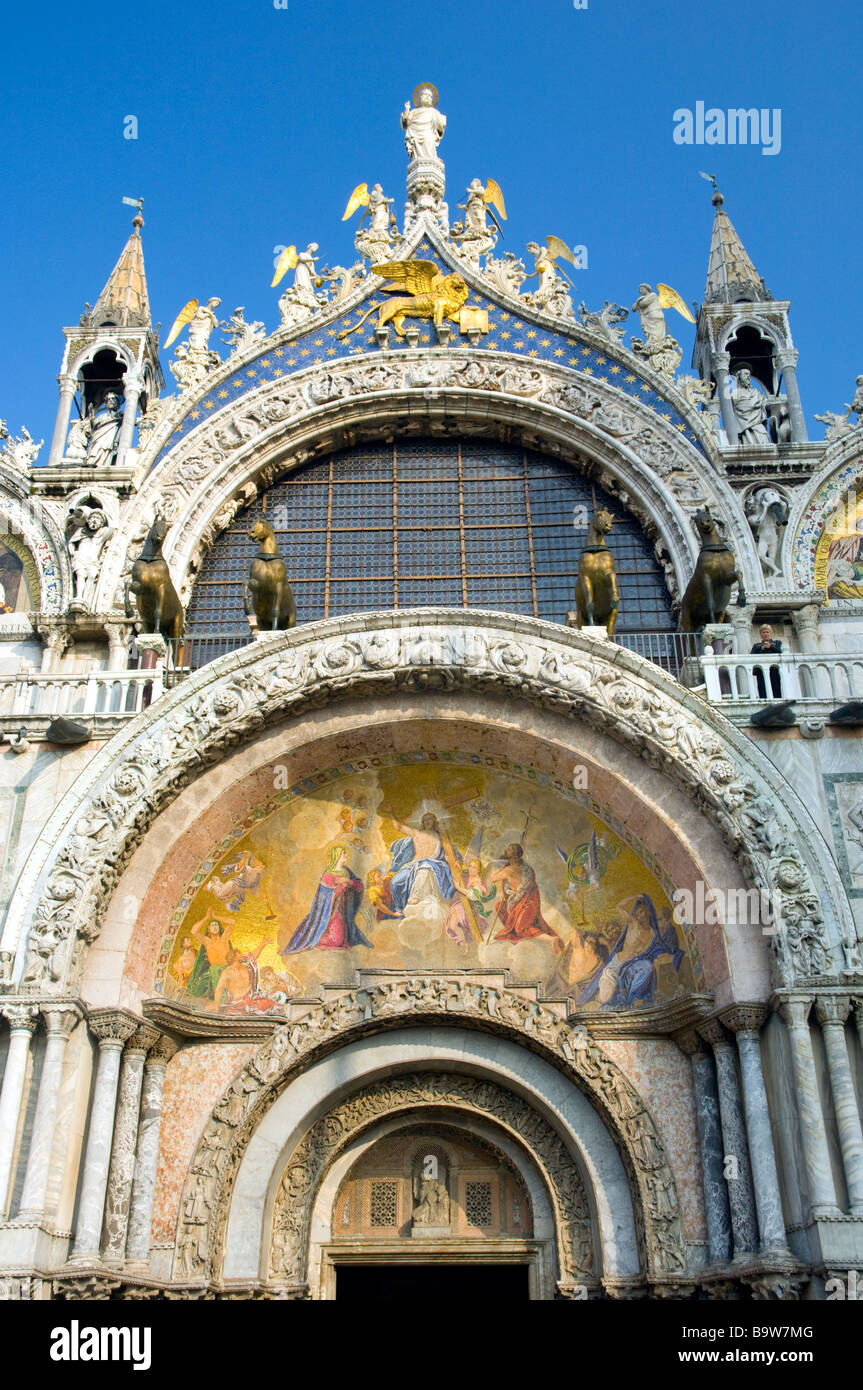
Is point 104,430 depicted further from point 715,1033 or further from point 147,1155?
point 715,1033

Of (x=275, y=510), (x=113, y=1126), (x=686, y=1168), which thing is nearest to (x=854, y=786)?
(x=686, y=1168)

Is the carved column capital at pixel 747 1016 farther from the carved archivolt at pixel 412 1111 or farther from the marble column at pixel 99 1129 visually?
the marble column at pixel 99 1129

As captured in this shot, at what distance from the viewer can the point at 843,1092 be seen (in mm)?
11227

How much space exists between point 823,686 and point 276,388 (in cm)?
920

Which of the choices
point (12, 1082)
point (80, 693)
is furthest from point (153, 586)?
point (12, 1082)

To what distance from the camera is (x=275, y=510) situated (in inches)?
719

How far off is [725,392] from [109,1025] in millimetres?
12182

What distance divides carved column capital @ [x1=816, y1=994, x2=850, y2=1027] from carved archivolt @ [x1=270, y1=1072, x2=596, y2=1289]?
3.18 meters

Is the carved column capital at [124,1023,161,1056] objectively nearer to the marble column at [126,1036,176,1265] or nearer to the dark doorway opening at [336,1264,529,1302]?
the marble column at [126,1036,176,1265]

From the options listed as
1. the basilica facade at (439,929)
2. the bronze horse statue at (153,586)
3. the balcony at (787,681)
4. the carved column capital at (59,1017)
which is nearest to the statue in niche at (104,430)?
the basilica facade at (439,929)

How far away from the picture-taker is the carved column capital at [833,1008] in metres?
11.5

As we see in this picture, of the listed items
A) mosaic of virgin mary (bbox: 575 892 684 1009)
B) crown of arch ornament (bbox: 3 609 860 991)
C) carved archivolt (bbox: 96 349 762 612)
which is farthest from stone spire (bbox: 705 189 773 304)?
mosaic of virgin mary (bbox: 575 892 684 1009)

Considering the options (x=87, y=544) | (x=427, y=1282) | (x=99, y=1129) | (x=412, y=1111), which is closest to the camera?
(x=99, y=1129)

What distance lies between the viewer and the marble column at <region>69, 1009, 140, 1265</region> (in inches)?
448
